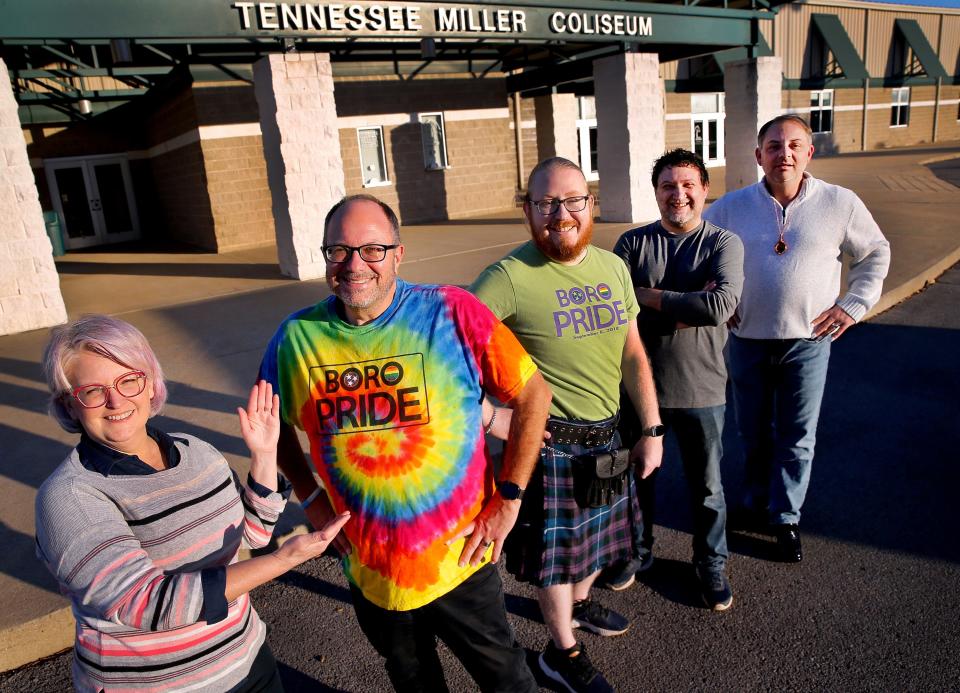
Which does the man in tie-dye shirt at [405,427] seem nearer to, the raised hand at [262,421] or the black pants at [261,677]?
the raised hand at [262,421]

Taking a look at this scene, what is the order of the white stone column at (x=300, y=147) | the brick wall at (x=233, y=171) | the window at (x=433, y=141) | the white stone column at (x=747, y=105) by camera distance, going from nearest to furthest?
the white stone column at (x=300, y=147)
the brick wall at (x=233, y=171)
the white stone column at (x=747, y=105)
the window at (x=433, y=141)

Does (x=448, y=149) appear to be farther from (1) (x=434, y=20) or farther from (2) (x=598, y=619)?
(2) (x=598, y=619)

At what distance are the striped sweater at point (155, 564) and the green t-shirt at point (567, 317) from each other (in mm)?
1032

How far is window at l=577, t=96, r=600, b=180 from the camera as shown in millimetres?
24594

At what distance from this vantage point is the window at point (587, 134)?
80.7ft

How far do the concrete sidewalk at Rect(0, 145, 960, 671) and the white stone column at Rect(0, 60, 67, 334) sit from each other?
0.34m

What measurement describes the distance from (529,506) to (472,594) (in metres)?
0.62

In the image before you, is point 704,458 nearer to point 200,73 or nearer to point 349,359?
point 349,359

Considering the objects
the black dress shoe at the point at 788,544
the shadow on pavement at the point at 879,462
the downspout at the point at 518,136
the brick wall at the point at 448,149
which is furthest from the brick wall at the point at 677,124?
the black dress shoe at the point at 788,544

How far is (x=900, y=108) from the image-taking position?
1464 inches

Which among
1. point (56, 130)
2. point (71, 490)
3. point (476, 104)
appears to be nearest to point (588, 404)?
point (71, 490)

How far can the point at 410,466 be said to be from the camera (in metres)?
1.85

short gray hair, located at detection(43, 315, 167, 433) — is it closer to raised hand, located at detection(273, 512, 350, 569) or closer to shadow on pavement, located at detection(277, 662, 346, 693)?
raised hand, located at detection(273, 512, 350, 569)

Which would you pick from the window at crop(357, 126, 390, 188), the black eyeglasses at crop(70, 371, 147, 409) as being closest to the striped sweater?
the black eyeglasses at crop(70, 371, 147, 409)
